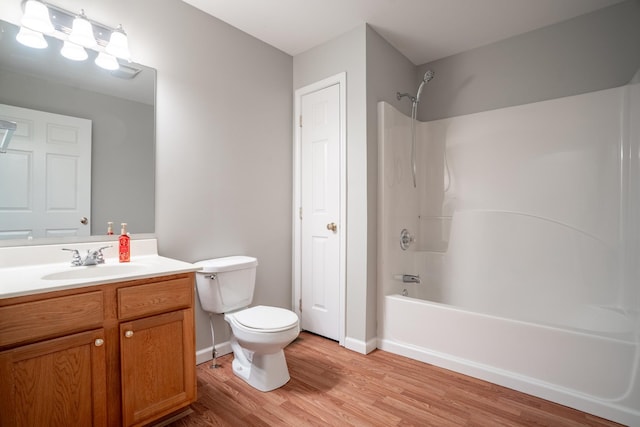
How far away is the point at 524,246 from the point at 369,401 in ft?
5.62

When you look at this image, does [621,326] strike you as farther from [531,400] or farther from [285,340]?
[285,340]

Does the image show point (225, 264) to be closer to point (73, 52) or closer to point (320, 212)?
point (320, 212)

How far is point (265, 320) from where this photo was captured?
1818 millimetres

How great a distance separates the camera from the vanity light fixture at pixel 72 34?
1477 millimetres

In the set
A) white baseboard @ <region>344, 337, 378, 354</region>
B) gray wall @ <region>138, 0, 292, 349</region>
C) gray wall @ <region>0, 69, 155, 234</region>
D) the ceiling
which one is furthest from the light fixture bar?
white baseboard @ <region>344, 337, 378, 354</region>

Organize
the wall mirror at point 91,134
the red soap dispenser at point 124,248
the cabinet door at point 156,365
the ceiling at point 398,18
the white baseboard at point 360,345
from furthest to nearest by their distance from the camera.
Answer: the white baseboard at point 360,345
the ceiling at point 398,18
the red soap dispenser at point 124,248
the wall mirror at point 91,134
the cabinet door at point 156,365

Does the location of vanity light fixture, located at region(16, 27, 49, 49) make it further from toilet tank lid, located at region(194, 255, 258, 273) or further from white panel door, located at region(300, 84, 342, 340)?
white panel door, located at region(300, 84, 342, 340)

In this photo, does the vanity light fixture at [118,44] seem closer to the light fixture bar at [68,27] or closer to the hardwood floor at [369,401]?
the light fixture bar at [68,27]

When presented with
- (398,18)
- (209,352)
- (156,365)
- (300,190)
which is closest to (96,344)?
(156,365)

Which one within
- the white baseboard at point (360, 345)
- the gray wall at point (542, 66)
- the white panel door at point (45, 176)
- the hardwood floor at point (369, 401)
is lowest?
the hardwood floor at point (369, 401)

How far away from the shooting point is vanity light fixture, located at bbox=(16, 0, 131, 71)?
1477 millimetres

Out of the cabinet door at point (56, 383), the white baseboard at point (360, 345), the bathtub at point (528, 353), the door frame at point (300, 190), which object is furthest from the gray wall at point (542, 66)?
the cabinet door at point (56, 383)

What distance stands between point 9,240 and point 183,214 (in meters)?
0.83

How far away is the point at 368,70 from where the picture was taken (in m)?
2.30
